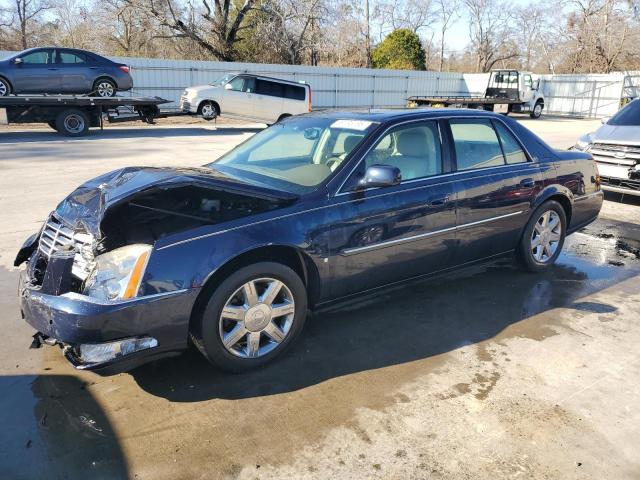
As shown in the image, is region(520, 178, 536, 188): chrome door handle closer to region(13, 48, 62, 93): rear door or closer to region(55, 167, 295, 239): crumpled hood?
region(55, 167, 295, 239): crumpled hood

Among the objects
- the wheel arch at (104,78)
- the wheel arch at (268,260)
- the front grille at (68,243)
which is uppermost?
the wheel arch at (104,78)

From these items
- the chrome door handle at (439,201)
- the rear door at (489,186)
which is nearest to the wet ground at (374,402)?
the rear door at (489,186)

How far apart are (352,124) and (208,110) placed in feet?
52.4

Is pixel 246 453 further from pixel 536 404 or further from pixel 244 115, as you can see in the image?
pixel 244 115

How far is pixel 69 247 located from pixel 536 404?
298 cm

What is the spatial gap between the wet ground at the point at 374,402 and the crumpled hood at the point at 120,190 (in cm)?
100

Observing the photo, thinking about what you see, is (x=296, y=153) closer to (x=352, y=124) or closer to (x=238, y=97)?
(x=352, y=124)

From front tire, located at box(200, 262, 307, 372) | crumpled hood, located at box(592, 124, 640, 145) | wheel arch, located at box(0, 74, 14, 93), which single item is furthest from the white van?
front tire, located at box(200, 262, 307, 372)

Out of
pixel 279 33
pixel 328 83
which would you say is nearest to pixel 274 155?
pixel 328 83

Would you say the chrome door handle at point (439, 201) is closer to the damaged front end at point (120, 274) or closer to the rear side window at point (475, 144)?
the rear side window at point (475, 144)

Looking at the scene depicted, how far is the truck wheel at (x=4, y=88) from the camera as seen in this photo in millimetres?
15094

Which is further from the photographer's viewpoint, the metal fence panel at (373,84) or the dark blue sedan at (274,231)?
the metal fence panel at (373,84)

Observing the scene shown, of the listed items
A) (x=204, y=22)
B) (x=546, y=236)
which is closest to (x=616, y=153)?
(x=546, y=236)

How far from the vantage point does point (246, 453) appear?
8.94 ft
